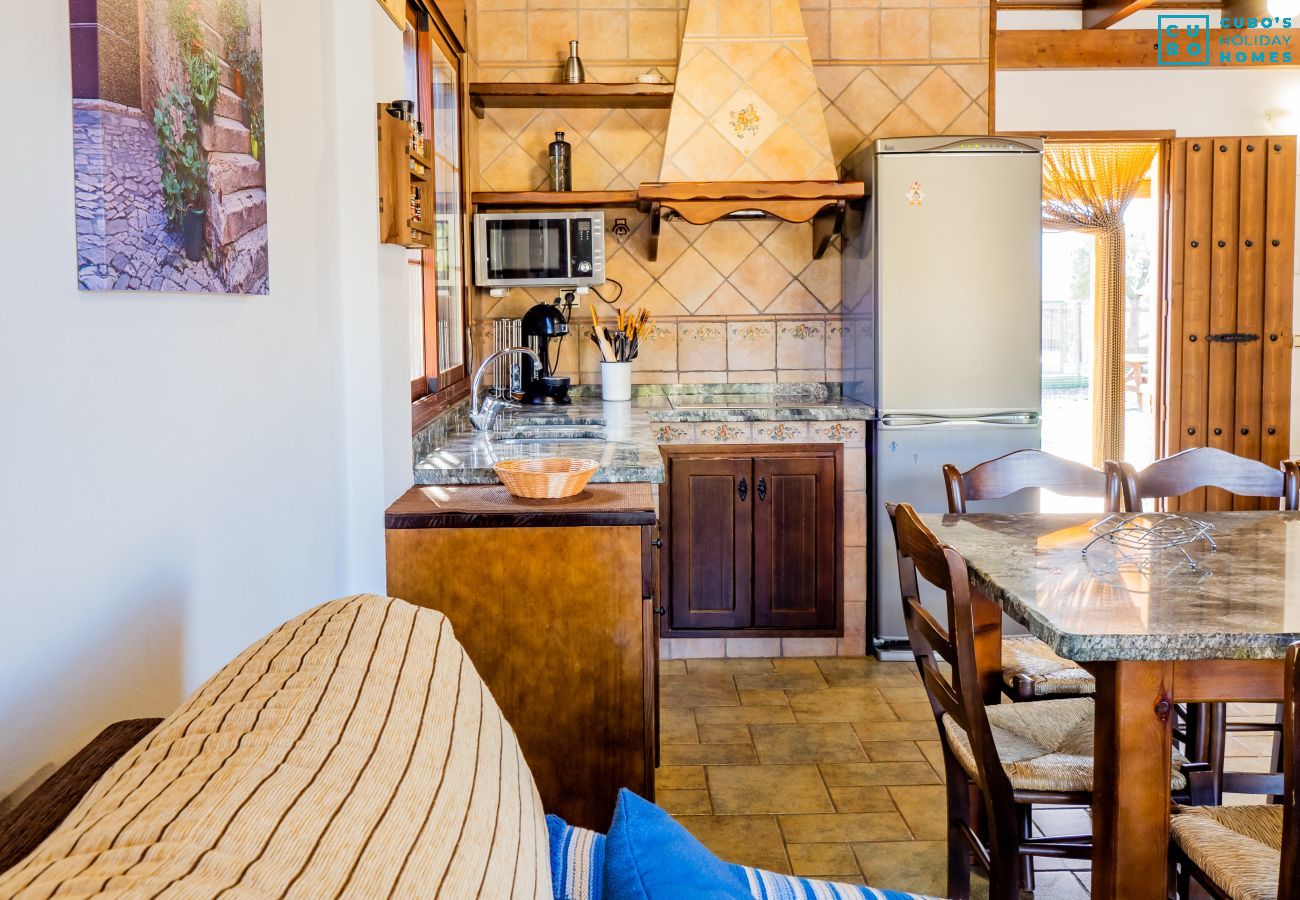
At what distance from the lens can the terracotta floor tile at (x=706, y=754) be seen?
3277 mm

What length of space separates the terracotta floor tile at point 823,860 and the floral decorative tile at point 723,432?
6.03ft

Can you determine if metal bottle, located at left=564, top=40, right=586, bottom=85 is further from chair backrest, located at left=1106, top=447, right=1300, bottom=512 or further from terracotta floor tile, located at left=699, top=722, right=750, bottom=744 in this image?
chair backrest, located at left=1106, top=447, right=1300, bottom=512

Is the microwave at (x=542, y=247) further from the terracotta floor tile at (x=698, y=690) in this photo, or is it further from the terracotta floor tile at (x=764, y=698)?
the terracotta floor tile at (x=764, y=698)

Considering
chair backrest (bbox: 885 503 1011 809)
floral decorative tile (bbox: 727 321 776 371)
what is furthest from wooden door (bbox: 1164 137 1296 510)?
chair backrest (bbox: 885 503 1011 809)

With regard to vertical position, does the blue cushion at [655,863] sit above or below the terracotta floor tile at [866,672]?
above

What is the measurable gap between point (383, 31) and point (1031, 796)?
6.92ft

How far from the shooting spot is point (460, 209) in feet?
14.5

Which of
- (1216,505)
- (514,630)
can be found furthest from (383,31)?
(1216,505)

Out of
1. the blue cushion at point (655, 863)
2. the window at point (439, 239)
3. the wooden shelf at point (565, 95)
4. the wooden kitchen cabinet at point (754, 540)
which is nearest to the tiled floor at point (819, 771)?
the wooden kitchen cabinet at point (754, 540)

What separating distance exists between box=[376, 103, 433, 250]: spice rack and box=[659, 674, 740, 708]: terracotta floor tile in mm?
1923

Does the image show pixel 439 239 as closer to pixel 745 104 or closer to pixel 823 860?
pixel 745 104

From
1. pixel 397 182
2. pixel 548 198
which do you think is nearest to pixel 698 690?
pixel 548 198

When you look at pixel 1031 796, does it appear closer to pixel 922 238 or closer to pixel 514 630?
pixel 514 630

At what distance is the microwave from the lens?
4.46 meters
